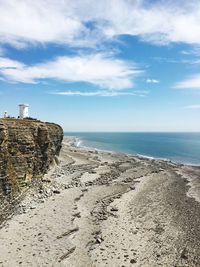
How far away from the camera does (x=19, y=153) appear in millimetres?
44312

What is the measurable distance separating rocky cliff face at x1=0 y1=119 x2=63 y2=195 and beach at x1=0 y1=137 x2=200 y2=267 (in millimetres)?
2410

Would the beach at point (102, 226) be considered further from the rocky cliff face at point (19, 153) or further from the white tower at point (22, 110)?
the white tower at point (22, 110)

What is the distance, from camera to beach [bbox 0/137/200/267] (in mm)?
28953

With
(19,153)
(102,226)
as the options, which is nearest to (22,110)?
(19,153)

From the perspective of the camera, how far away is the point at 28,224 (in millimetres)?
35000

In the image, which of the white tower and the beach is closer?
the beach

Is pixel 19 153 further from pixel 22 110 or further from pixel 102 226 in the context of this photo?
pixel 22 110

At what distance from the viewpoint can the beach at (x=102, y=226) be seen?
29.0 metres

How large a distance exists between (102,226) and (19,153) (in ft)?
51.4

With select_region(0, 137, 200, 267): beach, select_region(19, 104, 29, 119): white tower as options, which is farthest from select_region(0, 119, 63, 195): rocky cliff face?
select_region(19, 104, 29, 119): white tower

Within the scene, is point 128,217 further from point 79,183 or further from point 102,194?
point 79,183

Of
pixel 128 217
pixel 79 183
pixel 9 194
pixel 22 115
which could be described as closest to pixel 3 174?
pixel 9 194

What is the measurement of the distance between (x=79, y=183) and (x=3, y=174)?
1936 cm

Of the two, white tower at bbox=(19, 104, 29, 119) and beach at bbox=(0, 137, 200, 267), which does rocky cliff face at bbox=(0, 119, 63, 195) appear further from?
white tower at bbox=(19, 104, 29, 119)
